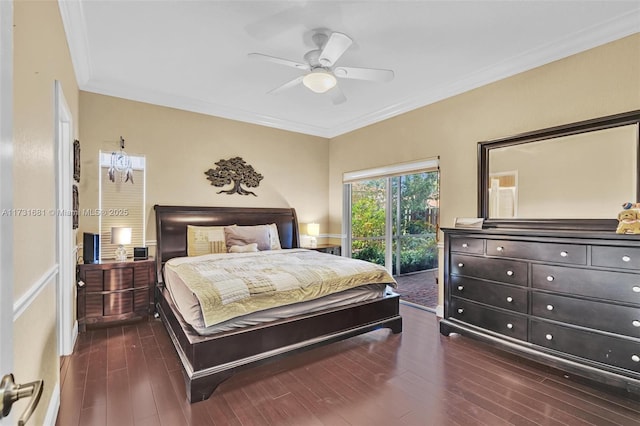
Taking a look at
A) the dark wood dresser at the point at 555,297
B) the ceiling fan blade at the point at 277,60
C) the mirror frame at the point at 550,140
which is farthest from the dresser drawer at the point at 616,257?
the ceiling fan blade at the point at 277,60

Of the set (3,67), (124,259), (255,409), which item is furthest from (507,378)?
(124,259)

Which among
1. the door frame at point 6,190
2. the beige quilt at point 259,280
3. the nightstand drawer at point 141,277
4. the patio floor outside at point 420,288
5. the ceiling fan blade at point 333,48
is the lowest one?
the patio floor outside at point 420,288

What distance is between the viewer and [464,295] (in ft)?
Answer: 10.7

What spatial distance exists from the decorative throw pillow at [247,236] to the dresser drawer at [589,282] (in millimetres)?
3257

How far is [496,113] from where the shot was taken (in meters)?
3.52

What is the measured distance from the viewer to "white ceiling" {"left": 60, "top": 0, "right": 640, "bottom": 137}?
2492 mm

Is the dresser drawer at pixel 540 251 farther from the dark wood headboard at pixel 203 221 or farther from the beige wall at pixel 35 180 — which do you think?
the beige wall at pixel 35 180

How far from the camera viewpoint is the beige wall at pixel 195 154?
394cm

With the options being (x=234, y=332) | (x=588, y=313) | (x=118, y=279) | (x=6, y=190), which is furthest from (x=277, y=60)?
(x=588, y=313)

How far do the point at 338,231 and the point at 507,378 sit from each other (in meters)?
3.67

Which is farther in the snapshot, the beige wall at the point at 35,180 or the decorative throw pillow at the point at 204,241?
the decorative throw pillow at the point at 204,241

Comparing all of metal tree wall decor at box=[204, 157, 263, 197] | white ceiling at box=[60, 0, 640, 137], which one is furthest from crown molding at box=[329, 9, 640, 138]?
metal tree wall decor at box=[204, 157, 263, 197]

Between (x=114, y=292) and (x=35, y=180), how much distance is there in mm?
2271

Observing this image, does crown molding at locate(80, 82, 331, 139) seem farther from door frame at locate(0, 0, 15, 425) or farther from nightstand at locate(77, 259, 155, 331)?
door frame at locate(0, 0, 15, 425)
